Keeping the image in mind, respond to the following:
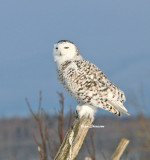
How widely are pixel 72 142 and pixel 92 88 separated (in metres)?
0.60

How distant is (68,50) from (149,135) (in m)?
4.25

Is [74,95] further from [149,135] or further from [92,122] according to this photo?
[149,135]

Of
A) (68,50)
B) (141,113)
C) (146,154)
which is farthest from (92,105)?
(146,154)

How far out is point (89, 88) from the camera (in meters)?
3.40

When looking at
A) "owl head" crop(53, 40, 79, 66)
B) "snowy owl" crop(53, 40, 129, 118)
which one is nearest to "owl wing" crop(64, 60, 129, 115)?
"snowy owl" crop(53, 40, 129, 118)

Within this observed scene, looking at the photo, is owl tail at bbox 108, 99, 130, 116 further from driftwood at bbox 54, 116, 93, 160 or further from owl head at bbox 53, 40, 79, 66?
owl head at bbox 53, 40, 79, 66

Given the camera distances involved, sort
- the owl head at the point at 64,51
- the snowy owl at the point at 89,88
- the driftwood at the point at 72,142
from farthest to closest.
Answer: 1. the owl head at the point at 64,51
2. the snowy owl at the point at 89,88
3. the driftwood at the point at 72,142

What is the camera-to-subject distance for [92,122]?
10.8ft

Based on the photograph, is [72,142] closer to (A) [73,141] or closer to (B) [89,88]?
(A) [73,141]

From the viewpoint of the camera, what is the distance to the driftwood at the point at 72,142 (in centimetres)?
306

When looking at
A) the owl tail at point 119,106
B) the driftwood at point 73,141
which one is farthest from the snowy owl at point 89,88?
the driftwood at point 73,141

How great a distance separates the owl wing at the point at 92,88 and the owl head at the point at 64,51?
6.8 inches

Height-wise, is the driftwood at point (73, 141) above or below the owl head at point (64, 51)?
below

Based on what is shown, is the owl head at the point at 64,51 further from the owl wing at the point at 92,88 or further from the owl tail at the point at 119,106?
the owl tail at the point at 119,106
